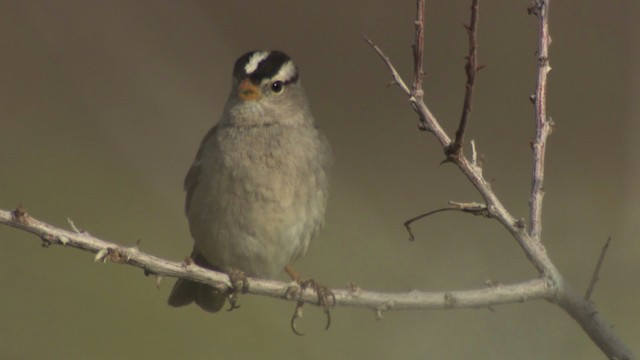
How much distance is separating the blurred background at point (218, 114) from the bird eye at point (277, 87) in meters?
0.82

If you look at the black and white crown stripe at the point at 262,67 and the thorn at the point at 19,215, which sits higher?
the black and white crown stripe at the point at 262,67

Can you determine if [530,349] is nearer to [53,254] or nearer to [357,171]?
[357,171]

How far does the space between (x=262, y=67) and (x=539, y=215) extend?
4.02ft

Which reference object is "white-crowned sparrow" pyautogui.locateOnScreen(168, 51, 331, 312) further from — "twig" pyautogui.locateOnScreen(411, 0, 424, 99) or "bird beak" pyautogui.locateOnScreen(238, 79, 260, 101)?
"twig" pyautogui.locateOnScreen(411, 0, 424, 99)

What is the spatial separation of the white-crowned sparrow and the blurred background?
2.51 ft

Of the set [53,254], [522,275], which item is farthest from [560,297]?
[53,254]

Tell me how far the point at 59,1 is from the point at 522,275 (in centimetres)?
286

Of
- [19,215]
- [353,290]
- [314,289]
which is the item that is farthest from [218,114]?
[19,215]

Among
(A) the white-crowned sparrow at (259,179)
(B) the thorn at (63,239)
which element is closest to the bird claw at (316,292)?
(A) the white-crowned sparrow at (259,179)

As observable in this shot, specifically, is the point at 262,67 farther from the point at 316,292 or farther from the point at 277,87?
the point at 316,292

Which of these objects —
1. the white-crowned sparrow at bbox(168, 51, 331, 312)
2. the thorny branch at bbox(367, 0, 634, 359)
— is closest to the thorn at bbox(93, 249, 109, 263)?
the thorny branch at bbox(367, 0, 634, 359)

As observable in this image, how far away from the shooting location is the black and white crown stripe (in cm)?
308

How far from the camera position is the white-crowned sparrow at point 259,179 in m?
2.96

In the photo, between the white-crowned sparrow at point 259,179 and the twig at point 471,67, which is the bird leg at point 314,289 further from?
the twig at point 471,67
